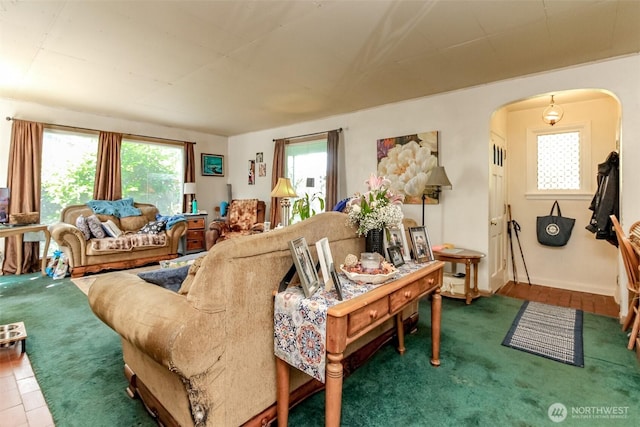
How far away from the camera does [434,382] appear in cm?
194

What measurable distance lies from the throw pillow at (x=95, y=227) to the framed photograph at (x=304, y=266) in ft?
14.4

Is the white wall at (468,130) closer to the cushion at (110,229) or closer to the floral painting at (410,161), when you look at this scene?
the floral painting at (410,161)

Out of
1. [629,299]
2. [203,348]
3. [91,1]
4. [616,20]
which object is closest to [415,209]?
[629,299]

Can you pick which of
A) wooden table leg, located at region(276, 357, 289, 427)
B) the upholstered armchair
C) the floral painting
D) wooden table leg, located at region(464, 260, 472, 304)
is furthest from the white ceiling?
the upholstered armchair

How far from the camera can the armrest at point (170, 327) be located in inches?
44.8

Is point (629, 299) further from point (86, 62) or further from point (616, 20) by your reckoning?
point (86, 62)

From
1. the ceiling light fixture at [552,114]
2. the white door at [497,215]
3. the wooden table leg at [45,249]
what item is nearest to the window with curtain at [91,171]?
the wooden table leg at [45,249]

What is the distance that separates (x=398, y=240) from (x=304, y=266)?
3.01 feet

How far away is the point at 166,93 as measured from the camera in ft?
13.2

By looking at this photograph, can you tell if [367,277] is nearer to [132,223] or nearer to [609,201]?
[609,201]

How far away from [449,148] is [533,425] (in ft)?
10.0

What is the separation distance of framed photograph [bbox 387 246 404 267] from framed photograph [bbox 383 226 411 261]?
28 millimetres

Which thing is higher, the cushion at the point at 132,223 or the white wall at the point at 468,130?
the white wall at the point at 468,130

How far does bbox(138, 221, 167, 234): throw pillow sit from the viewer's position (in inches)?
199
